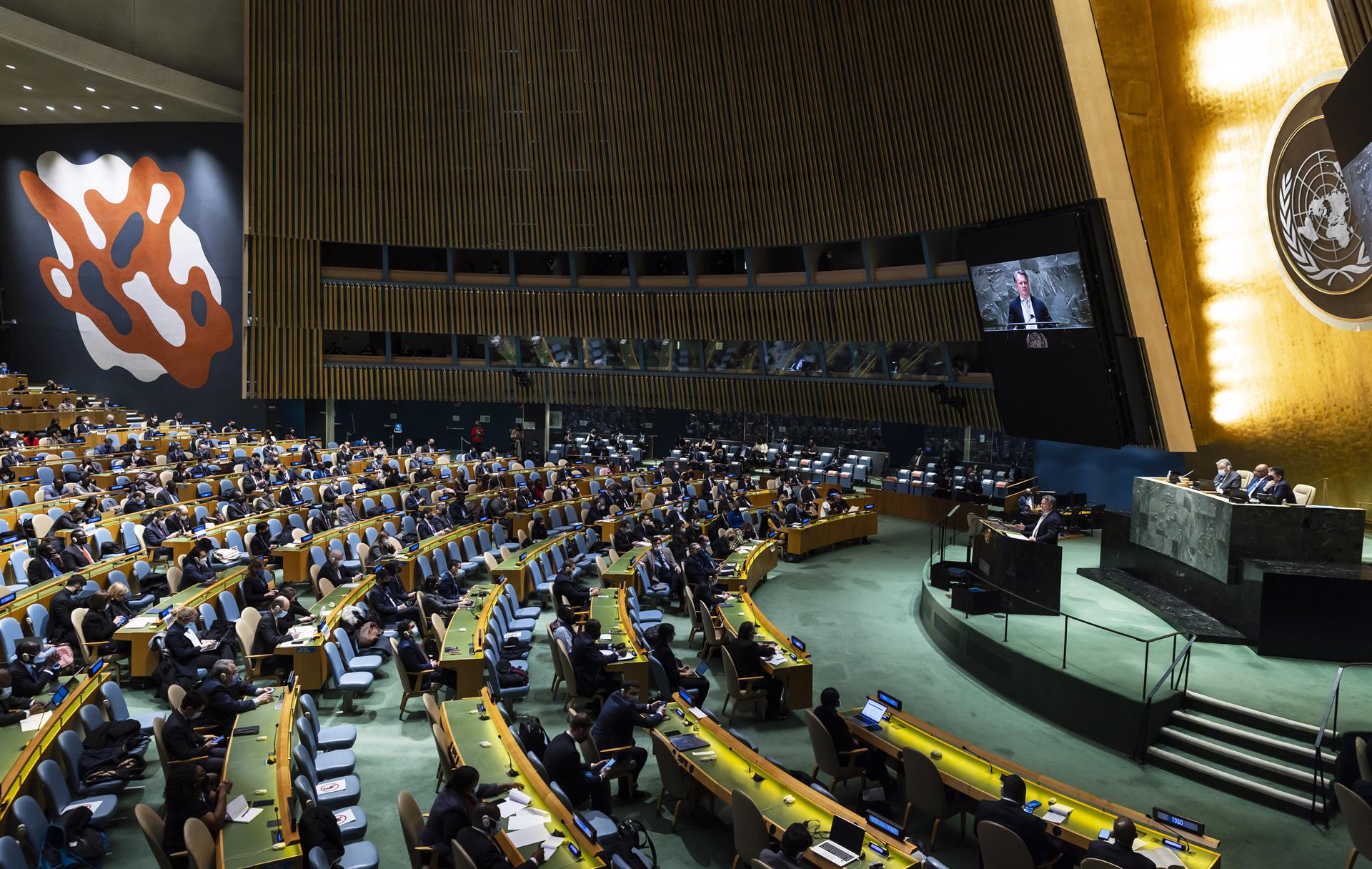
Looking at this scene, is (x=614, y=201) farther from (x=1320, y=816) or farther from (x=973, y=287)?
(x=1320, y=816)

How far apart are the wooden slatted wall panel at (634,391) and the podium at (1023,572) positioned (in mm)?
9297

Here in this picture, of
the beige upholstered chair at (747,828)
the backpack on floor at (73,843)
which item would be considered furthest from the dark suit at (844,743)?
the backpack on floor at (73,843)

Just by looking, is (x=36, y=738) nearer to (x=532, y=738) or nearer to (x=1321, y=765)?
(x=532, y=738)

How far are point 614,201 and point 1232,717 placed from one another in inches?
764

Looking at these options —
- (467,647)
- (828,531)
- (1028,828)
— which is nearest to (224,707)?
(467,647)

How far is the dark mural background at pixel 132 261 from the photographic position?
2800 centimetres

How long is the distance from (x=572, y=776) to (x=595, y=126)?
66.2 ft

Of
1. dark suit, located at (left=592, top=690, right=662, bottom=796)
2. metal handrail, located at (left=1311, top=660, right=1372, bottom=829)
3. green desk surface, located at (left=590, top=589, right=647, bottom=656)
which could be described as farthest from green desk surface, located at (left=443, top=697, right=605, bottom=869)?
metal handrail, located at (left=1311, top=660, right=1372, bottom=829)

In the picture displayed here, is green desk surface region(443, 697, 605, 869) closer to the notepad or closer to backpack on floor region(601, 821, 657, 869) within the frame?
backpack on floor region(601, 821, 657, 869)

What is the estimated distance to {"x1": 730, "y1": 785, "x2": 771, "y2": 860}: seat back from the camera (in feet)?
19.5

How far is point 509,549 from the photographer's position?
531 inches

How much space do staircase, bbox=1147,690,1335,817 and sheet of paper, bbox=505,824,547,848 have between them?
581cm

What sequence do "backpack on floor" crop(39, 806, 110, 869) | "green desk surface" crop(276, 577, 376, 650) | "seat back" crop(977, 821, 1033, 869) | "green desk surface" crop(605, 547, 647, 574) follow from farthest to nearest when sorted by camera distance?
"green desk surface" crop(605, 547, 647, 574), "green desk surface" crop(276, 577, 376, 650), "backpack on floor" crop(39, 806, 110, 869), "seat back" crop(977, 821, 1033, 869)

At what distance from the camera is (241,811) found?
5.86m
